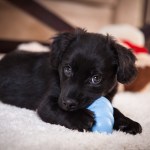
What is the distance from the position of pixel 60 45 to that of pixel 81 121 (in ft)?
1.64

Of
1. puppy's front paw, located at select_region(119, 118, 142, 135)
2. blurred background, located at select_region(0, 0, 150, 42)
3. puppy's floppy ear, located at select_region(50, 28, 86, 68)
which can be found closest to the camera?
puppy's front paw, located at select_region(119, 118, 142, 135)

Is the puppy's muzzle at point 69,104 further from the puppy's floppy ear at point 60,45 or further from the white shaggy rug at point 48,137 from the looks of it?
the puppy's floppy ear at point 60,45

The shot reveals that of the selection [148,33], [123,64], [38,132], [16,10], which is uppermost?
[123,64]

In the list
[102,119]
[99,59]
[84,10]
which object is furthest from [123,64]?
[84,10]

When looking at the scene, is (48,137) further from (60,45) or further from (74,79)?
(60,45)

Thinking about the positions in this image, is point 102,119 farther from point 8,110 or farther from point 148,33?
point 148,33

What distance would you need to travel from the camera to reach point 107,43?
206cm

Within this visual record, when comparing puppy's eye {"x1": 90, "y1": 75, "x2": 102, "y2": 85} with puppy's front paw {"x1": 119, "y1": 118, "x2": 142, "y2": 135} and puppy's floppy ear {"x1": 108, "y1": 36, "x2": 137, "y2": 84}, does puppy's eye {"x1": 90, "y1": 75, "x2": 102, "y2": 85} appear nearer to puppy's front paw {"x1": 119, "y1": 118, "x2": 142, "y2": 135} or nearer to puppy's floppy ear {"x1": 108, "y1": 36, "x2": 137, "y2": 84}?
puppy's floppy ear {"x1": 108, "y1": 36, "x2": 137, "y2": 84}

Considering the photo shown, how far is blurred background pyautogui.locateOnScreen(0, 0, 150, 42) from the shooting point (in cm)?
477

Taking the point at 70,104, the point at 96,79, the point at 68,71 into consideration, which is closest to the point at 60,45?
the point at 68,71

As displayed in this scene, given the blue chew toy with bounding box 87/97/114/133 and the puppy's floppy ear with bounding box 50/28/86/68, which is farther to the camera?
the puppy's floppy ear with bounding box 50/28/86/68

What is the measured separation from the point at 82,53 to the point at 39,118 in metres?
0.43

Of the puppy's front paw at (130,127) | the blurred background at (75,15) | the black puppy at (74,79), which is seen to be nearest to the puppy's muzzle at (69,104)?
the black puppy at (74,79)

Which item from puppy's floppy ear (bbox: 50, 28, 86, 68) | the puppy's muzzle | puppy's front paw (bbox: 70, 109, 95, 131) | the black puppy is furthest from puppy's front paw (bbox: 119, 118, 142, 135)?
puppy's floppy ear (bbox: 50, 28, 86, 68)
